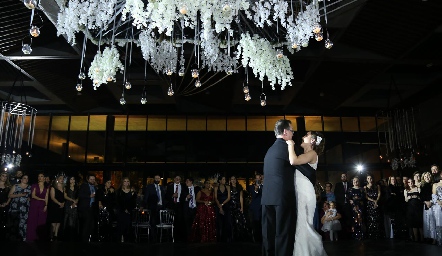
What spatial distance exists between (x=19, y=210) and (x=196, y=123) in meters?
7.79

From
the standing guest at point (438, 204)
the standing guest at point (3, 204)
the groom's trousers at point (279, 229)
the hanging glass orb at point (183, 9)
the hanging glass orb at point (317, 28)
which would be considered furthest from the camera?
the standing guest at point (3, 204)

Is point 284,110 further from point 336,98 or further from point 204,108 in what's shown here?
point 204,108

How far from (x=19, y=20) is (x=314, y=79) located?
7.87 m

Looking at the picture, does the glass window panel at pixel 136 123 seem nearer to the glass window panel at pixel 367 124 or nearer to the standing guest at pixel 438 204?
the glass window panel at pixel 367 124

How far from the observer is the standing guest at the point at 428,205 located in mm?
7148

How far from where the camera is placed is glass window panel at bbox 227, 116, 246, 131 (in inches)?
568

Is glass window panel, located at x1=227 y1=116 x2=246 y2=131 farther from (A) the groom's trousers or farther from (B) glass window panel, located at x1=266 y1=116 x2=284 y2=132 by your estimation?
(A) the groom's trousers

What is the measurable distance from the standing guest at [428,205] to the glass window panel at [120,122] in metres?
10.8

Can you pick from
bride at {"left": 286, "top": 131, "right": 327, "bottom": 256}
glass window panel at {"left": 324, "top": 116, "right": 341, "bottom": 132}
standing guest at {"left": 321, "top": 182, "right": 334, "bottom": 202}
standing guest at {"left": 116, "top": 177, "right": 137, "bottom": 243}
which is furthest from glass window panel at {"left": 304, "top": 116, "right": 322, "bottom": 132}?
bride at {"left": 286, "top": 131, "right": 327, "bottom": 256}

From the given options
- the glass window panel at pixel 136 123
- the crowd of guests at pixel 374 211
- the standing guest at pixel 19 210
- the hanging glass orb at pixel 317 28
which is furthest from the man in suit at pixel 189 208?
the glass window panel at pixel 136 123

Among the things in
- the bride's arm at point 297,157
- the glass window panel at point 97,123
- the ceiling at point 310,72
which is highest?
the ceiling at point 310,72

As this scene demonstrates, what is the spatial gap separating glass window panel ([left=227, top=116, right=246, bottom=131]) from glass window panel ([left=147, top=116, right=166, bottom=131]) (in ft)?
8.84

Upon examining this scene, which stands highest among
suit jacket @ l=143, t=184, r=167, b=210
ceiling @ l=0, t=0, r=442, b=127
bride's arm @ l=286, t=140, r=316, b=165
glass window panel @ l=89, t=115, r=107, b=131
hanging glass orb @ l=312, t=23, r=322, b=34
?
ceiling @ l=0, t=0, r=442, b=127

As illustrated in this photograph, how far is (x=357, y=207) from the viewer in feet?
27.2
